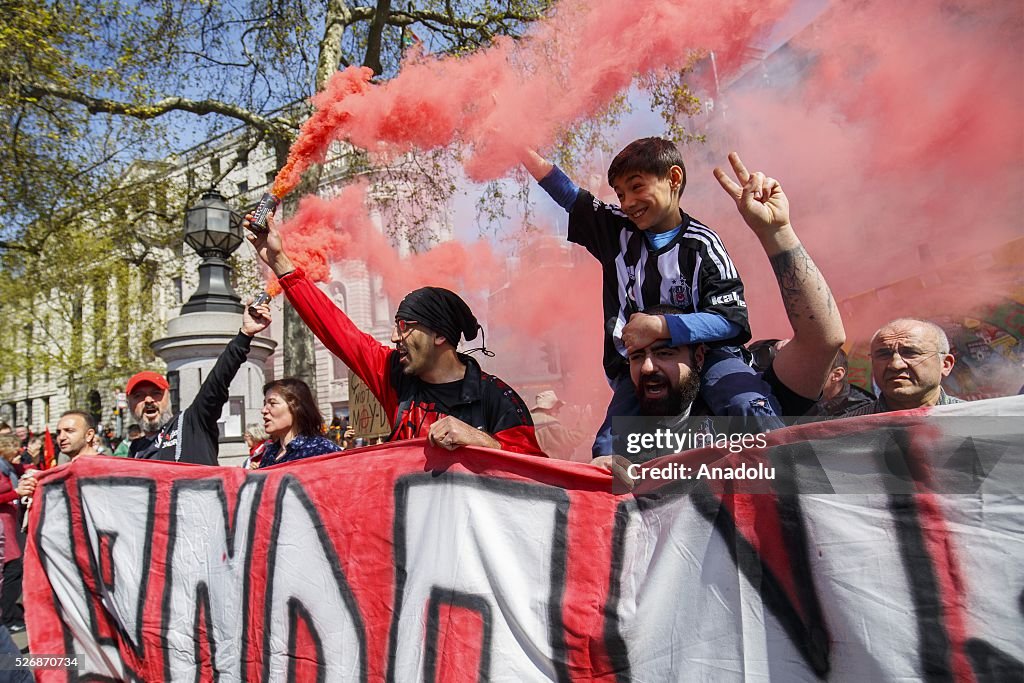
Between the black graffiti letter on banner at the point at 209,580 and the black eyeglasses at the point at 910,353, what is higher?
the black eyeglasses at the point at 910,353

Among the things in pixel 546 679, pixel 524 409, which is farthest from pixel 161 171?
pixel 546 679

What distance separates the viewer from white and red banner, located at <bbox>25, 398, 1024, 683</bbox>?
1620 mm

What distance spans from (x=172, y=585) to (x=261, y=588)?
45 cm

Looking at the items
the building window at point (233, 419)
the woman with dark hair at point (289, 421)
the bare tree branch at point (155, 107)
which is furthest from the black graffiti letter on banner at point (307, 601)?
the bare tree branch at point (155, 107)

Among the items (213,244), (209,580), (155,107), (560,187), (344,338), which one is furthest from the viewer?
(155,107)

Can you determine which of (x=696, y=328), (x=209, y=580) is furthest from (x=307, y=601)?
(x=696, y=328)

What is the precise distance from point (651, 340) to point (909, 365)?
0.97 metres

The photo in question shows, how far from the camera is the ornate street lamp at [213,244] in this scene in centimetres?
750

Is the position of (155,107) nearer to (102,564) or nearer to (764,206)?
(102,564)

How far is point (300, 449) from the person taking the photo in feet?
11.5

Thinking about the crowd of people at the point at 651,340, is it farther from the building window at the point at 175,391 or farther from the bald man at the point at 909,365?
the building window at the point at 175,391

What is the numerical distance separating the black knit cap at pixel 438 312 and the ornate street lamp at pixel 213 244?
5.34m

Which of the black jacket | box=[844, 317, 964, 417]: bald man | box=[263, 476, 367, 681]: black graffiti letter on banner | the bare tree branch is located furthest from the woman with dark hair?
the bare tree branch

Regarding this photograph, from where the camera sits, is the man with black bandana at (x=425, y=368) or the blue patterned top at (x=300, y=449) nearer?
the man with black bandana at (x=425, y=368)
